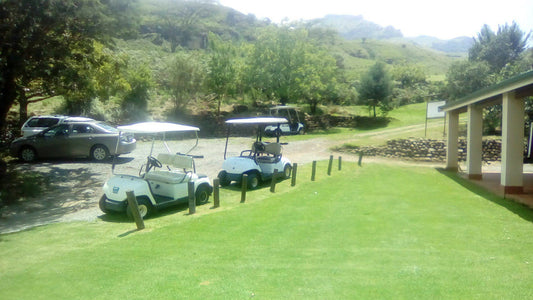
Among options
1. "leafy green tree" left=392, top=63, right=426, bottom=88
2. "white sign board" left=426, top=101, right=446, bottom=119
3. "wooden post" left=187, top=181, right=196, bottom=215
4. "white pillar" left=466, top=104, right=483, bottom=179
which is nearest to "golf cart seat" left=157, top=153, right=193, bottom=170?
"wooden post" left=187, top=181, right=196, bottom=215

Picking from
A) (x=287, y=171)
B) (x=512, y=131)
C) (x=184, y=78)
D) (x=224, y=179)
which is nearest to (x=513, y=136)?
(x=512, y=131)

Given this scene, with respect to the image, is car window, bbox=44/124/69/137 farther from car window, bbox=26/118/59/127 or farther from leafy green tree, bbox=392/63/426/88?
leafy green tree, bbox=392/63/426/88

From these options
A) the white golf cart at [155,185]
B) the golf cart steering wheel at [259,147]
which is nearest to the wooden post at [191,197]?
the white golf cart at [155,185]

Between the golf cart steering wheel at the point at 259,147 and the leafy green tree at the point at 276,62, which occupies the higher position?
the leafy green tree at the point at 276,62

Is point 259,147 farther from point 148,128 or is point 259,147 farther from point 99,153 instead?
point 99,153

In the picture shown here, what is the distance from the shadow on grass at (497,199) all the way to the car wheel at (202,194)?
7.87m

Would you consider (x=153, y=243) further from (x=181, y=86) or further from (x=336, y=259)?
(x=181, y=86)

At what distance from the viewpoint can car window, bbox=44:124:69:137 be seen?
53.5 ft

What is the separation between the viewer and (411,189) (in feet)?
43.4

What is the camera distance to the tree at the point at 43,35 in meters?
12.1

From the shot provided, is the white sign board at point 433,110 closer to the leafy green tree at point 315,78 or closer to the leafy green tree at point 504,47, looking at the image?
the leafy green tree at point 315,78

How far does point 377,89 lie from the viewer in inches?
1454

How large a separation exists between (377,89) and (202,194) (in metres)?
29.0

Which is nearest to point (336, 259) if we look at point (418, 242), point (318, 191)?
point (418, 242)
